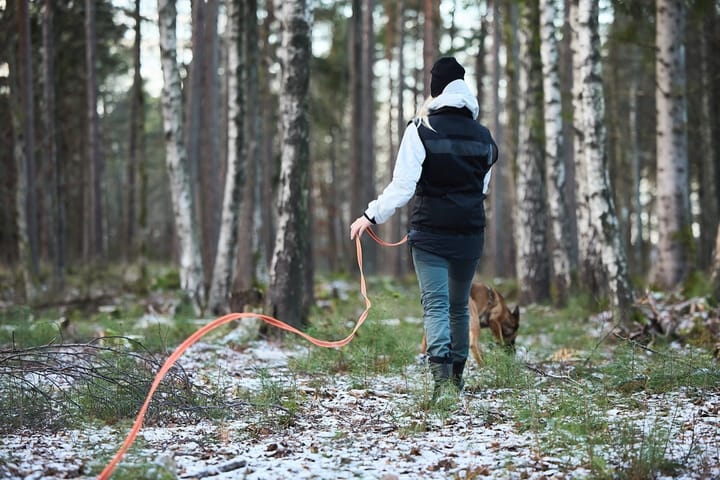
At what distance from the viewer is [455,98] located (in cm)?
548

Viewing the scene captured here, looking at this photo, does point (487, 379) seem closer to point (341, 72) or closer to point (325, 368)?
point (325, 368)

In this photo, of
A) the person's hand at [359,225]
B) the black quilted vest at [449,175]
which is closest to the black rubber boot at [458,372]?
the black quilted vest at [449,175]

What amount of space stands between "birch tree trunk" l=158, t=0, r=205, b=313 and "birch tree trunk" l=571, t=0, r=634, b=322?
6267 millimetres

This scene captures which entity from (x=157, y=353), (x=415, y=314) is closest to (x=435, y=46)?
(x=415, y=314)

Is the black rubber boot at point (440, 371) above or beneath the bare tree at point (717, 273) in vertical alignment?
beneath

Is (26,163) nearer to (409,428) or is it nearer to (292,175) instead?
(292,175)

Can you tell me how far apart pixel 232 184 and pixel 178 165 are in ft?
3.10

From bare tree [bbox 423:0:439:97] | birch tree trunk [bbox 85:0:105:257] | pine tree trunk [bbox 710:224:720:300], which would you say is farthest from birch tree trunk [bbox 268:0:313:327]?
bare tree [bbox 423:0:439:97]

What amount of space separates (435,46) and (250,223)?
11.9 m

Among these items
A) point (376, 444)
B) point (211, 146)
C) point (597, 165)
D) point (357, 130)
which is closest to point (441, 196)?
point (376, 444)

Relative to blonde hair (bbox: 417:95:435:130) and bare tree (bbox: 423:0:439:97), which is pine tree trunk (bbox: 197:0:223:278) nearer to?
bare tree (bbox: 423:0:439:97)

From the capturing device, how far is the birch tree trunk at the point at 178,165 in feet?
39.5

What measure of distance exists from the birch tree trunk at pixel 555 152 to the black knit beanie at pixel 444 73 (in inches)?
299

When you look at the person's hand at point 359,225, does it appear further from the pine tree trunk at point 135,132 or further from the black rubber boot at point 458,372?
the pine tree trunk at point 135,132
